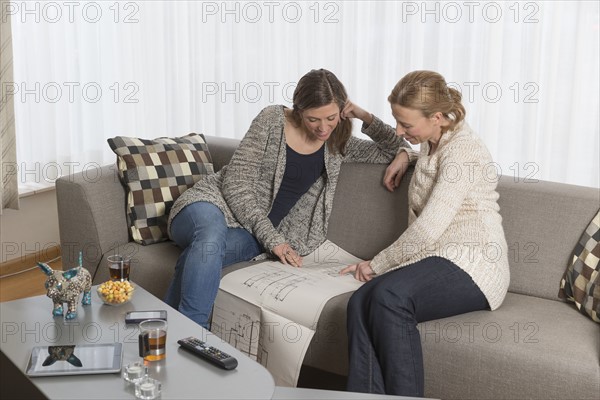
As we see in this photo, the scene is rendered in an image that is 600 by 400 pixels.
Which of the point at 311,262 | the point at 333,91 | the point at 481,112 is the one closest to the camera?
the point at 333,91

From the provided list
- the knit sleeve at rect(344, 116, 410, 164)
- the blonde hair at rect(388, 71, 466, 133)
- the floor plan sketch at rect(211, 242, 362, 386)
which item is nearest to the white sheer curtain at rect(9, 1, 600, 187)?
the knit sleeve at rect(344, 116, 410, 164)

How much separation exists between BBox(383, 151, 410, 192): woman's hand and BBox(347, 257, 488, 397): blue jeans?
49 cm

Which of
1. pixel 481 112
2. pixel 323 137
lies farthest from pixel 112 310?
pixel 481 112

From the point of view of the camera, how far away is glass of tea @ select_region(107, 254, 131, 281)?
2529mm

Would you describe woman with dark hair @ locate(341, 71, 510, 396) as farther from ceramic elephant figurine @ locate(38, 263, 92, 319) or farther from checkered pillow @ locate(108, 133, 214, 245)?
checkered pillow @ locate(108, 133, 214, 245)

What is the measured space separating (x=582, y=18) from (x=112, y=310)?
1973 mm

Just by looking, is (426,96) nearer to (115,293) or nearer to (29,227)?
(115,293)

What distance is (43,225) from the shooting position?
4156 mm

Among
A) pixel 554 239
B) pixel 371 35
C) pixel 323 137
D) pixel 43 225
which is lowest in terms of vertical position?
pixel 43 225

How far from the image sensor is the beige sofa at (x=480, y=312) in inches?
91.2

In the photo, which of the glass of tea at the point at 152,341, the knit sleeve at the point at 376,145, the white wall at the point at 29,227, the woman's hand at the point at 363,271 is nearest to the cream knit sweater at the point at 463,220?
the woman's hand at the point at 363,271

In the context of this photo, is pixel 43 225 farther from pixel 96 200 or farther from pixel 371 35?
pixel 371 35

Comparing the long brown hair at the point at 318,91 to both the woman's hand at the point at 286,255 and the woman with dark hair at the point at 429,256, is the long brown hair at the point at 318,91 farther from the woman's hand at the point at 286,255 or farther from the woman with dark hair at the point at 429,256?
the woman's hand at the point at 286,255

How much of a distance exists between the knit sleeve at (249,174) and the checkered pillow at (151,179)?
29cm
